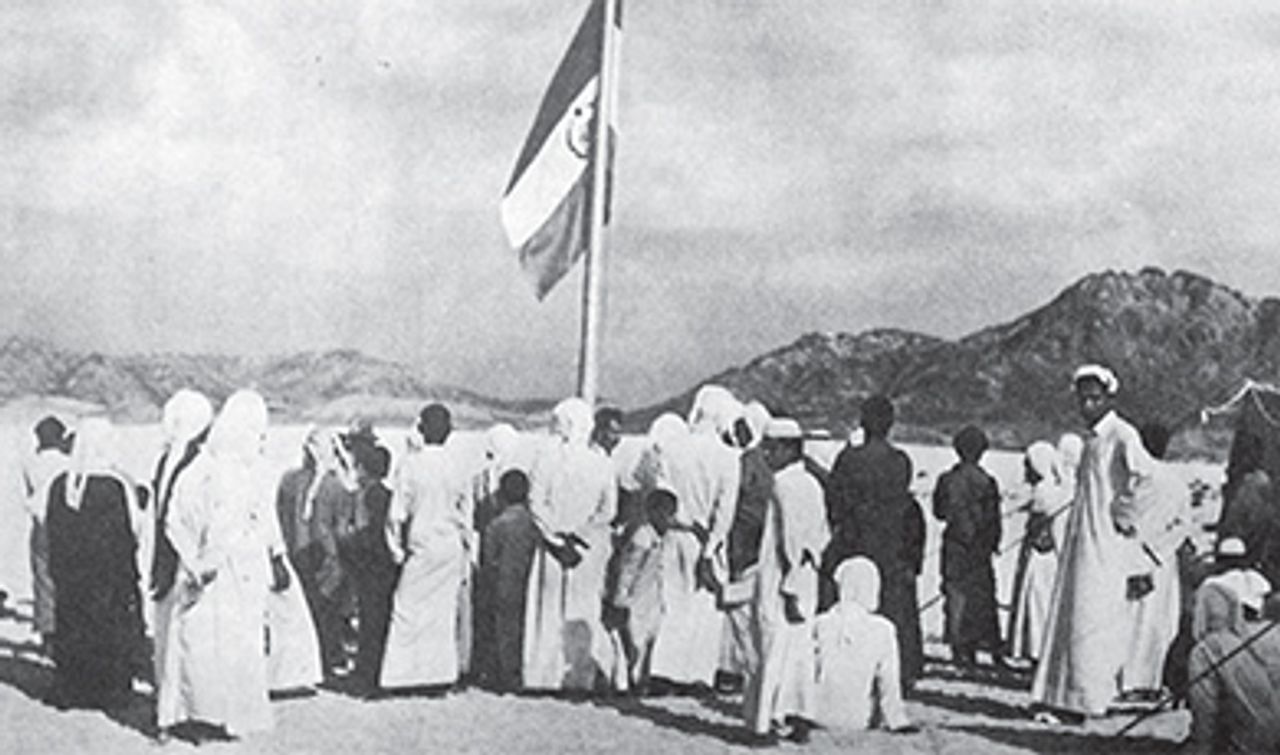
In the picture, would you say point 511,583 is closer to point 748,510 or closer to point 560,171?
point 748,510

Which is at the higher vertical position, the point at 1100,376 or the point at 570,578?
the point at 1100,376

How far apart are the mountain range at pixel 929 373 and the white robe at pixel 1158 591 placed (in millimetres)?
253

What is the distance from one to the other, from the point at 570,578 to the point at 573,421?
1.86ft

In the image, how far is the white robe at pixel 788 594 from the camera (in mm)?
5711

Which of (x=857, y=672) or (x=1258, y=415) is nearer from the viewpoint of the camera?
(x=857, y=672)

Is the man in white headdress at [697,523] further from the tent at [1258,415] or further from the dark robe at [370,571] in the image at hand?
the tent at [1258,415]

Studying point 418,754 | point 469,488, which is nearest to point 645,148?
point 469,488

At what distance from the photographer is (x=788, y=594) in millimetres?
5734

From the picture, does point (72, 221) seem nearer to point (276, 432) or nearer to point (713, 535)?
point (276, 432)

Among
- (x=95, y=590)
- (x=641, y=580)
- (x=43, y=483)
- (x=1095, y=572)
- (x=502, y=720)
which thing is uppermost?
(x=43, y=483)

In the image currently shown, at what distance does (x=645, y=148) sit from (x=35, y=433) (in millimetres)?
2424

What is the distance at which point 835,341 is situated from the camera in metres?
6.19

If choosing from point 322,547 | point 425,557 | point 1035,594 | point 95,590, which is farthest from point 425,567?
point 1035,594

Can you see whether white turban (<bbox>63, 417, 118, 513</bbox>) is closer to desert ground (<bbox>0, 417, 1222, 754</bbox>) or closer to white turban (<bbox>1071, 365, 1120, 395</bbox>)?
desert ground (<bbox>0, 417, 1222, 754</bbox>)
